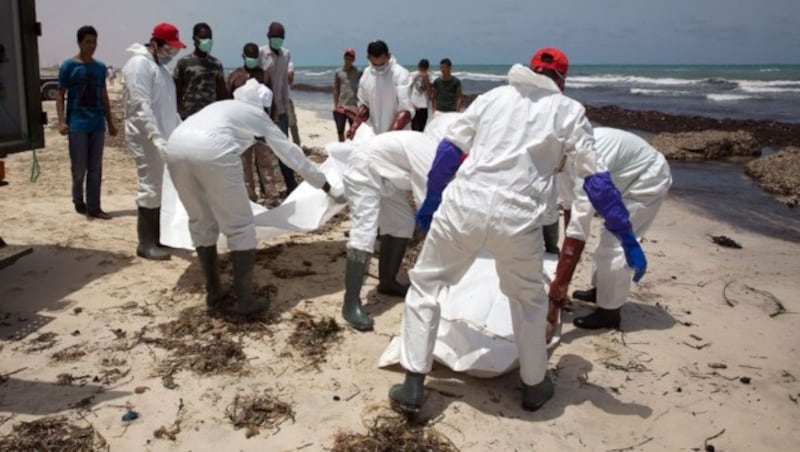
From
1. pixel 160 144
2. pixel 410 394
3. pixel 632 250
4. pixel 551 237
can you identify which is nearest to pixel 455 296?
pixel 410 394

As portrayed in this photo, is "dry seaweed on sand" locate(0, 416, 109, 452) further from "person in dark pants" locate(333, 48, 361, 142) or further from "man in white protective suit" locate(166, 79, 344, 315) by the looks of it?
"person in dark pants" locate(333, 48, 361, 142)

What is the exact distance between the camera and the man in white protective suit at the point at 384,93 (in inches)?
234

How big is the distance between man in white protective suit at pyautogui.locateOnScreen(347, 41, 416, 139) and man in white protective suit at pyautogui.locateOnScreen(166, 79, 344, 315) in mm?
1816

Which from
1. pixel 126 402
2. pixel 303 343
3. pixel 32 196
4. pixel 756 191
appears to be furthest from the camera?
pixel 756 191

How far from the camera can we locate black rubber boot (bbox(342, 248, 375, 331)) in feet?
13.1

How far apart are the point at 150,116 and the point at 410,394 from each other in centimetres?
316

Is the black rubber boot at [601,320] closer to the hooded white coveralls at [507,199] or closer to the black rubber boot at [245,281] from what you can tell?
the hooded white coveralls at [507,199]

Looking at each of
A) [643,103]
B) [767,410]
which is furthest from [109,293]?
[643,103]

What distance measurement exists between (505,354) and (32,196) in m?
6.08

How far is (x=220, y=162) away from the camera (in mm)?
3803

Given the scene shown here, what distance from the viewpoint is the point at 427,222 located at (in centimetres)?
337

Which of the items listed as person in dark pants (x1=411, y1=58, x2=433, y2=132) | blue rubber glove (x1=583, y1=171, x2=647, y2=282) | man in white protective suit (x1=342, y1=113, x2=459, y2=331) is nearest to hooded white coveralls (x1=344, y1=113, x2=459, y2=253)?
man in white protective suit (x1=342, y1=113, x2=459, y2=331)

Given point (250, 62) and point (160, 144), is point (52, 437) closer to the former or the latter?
point (160, 144)

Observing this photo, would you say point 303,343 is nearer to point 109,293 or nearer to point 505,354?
point 505,354
